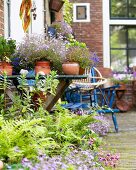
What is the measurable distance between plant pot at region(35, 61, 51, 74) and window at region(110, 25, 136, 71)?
6.99m

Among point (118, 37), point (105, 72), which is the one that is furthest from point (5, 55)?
point (118, 37)

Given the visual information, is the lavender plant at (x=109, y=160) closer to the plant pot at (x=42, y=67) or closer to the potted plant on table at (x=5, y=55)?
the plant pot at (x=42, y=67)

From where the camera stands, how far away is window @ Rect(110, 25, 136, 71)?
11742 millimetres

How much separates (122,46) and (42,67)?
7.29 meters

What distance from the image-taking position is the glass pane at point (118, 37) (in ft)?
38.6

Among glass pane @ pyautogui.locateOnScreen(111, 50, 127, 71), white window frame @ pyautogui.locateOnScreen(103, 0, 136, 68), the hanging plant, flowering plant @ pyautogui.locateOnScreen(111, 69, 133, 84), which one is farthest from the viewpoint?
glass pane @ pyautogui.locateOnScreen(111, 50, 127, 71)

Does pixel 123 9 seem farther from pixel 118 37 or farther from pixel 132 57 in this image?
pixel 132 57

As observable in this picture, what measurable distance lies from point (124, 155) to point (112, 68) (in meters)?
7.22

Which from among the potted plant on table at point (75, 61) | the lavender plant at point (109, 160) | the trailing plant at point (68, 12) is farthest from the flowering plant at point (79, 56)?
the trailing plant at point (68, 12)

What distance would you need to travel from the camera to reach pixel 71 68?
15.8 ft

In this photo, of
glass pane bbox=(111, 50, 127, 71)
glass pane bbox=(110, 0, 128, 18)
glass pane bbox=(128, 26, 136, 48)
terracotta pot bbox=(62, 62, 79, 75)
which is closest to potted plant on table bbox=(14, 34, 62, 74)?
terracotta pot bbox=(62, 62, 79, 75)

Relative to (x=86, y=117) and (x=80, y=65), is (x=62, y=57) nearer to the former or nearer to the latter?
(x=80, y=65)

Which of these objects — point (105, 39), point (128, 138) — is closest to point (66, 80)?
point (128, 138)

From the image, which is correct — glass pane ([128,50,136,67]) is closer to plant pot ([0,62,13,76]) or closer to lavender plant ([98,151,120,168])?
plant pot ([0,62,13,76])
